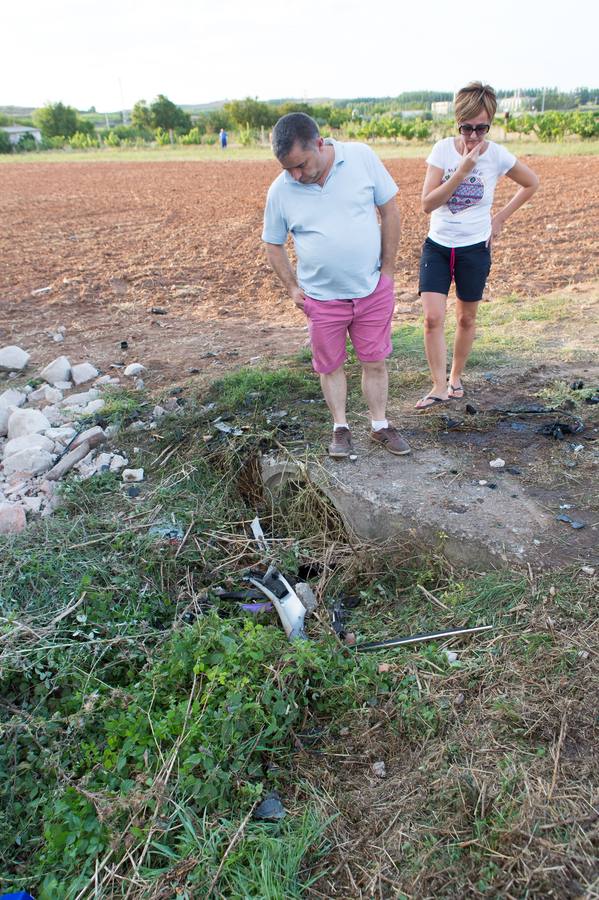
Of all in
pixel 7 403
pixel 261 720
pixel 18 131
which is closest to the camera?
pixel 261 720

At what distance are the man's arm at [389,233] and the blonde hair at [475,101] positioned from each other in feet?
2.03

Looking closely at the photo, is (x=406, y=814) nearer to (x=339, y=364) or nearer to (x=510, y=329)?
(x=339, y=364)

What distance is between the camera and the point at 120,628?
118 inches

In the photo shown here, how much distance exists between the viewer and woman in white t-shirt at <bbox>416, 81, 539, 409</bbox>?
141 inches

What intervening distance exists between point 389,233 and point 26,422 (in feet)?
9.90

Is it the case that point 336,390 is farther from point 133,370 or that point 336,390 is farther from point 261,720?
point 133,370

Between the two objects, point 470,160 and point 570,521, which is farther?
point 470,160

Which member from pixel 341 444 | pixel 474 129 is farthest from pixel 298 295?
pixel 474 129

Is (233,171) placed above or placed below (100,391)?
above

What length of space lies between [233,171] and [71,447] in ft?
86.1

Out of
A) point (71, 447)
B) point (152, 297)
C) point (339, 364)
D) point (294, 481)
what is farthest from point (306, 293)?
point (152, 297)

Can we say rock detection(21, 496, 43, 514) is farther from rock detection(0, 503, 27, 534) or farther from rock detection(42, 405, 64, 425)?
rock detection(42, 405, 64, 425)

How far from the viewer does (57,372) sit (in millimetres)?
5805

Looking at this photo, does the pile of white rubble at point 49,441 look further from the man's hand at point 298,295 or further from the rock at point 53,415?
the man's hand at point 298,295
